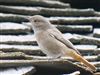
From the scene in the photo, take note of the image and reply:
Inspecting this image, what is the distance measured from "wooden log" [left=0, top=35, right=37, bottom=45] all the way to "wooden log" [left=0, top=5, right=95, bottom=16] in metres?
0.45

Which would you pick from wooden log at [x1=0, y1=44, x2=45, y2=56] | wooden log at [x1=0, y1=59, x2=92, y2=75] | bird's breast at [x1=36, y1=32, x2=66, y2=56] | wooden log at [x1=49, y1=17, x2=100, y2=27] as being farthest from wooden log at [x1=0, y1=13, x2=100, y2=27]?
wooden log at [x1=0, y1=59, x2=92, y2=75]

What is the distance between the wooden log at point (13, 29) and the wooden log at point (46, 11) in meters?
0.29

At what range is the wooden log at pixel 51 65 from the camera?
3.60 meters

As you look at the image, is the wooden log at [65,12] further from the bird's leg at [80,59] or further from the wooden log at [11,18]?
the bird's leg at [80,59]

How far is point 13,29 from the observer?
4582 millimetres

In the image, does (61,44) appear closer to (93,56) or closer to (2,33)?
(93,56)

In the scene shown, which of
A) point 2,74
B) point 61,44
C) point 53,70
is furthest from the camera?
point 61,44

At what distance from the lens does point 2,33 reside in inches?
180

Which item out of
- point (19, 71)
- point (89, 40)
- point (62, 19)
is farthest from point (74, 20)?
point (19, 71)

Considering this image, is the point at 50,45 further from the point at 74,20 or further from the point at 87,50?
the point at 74,20

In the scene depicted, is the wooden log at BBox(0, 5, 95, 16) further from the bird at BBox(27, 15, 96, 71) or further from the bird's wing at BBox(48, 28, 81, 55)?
the bird's wing at BBox(48, 28, 81, 55)

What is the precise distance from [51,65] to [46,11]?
1394 mm

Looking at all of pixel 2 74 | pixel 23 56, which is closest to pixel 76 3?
pixel 23 56

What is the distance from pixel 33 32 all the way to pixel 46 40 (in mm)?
561
